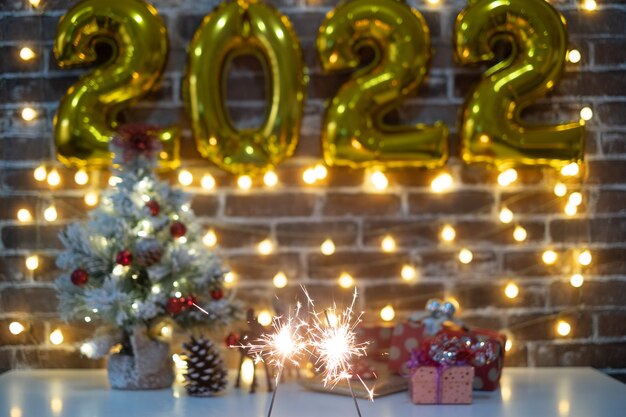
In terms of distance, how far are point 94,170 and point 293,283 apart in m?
0.62

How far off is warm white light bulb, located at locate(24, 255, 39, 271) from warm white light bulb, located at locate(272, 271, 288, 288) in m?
0.64

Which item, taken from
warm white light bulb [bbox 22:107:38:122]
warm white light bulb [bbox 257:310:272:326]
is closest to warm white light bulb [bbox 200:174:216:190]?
warm white light bulb [bbox 257:310:272:326]

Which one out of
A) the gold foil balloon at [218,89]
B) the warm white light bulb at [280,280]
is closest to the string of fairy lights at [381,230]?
the warm white light bulb at [280,280]

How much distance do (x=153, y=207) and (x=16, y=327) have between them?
2.05 ft

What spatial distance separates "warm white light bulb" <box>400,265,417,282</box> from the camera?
262 cm

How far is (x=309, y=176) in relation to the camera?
261 centimetres

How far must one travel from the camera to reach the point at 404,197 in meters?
2.62

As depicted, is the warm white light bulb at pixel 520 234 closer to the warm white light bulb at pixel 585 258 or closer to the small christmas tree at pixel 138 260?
the warm white light bulb at pixel 585 258

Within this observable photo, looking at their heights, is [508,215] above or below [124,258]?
above

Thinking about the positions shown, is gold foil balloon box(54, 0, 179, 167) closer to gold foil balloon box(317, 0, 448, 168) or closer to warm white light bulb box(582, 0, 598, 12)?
gold foil balloon box(317, 0, 448, 168)

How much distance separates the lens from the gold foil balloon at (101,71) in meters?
2.52

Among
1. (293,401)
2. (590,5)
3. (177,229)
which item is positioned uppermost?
(590,5)

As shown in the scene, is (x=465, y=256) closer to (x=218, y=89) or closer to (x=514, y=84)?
(x=514, y=84)

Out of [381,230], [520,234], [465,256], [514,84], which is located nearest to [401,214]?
[381,230]
